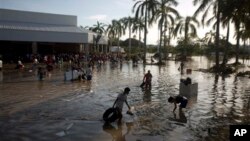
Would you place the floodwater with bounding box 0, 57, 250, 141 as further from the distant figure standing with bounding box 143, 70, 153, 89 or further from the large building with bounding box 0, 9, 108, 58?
the large building with bounding box 0, 9, 108, 58

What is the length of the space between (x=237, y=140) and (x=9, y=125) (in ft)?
25.6

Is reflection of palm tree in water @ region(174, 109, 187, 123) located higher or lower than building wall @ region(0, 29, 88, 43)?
lower

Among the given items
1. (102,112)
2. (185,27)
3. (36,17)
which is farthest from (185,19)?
(102,112)

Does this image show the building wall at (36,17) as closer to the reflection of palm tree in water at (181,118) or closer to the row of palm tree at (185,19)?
the row of palm tree at (185,19)

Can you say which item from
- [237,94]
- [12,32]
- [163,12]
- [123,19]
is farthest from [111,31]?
[237,94]

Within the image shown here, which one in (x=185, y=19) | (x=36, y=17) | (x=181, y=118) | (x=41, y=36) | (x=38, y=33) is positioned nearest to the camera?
(x=181, y=118)

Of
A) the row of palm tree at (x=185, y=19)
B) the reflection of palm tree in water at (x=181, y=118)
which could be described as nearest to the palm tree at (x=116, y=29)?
the row of palm tree at (x=185, y=19)

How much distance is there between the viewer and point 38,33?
143 feet

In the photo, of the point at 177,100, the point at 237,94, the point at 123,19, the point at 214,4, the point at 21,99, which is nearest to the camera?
the point at 177,100

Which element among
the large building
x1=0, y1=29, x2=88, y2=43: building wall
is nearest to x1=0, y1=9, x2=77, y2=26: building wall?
the large building

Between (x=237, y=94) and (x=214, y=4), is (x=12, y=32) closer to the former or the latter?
(x=214, y=4)

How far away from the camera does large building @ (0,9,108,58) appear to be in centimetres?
4291

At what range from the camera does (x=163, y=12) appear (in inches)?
2174

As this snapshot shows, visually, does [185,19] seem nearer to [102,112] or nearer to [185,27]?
[185,27]
